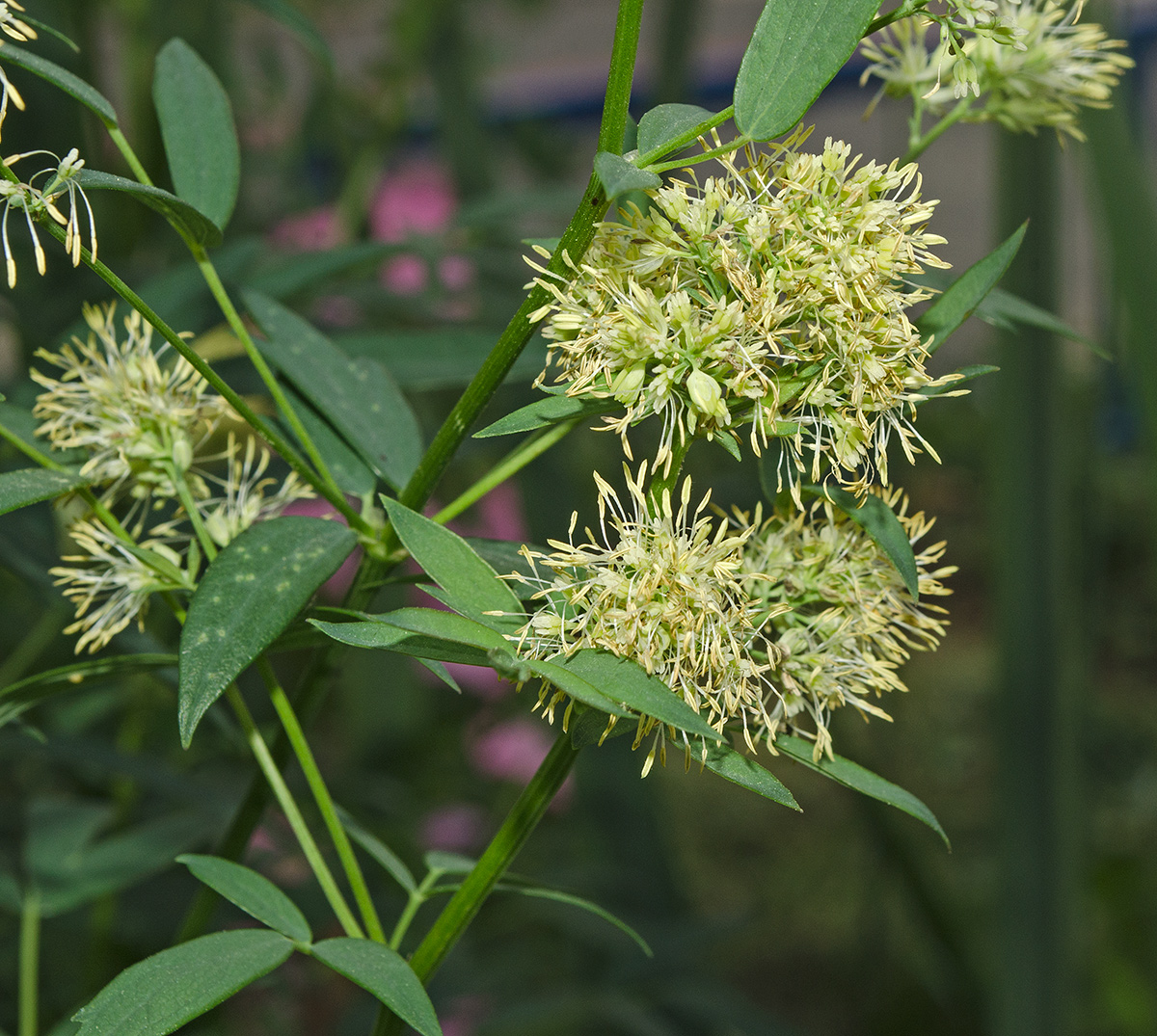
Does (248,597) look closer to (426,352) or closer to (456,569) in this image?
(456,569)

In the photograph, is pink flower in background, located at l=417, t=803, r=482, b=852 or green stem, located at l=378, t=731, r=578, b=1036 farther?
pink flower in background, located at l=417, t=803, r=482, b=852

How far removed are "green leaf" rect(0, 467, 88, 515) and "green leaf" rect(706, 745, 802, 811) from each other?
0.13 m

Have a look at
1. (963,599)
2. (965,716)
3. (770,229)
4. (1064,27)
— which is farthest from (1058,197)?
(963,599)

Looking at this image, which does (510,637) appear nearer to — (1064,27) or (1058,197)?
(1064,27)

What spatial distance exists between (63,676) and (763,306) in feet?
0.53

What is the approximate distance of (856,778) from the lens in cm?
21

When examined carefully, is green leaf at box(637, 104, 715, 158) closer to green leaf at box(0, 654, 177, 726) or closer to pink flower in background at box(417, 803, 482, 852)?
green leaf at box(0, 654, 177, 726)

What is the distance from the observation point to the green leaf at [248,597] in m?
0.19

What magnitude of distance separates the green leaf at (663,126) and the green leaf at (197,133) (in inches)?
4.4

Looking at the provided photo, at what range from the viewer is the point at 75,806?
0.39 meters

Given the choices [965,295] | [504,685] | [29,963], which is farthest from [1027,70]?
[504,685]

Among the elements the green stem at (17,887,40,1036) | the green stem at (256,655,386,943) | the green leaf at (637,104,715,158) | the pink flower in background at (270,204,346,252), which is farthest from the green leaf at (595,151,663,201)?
the pink flower in background at (270,204,346,252)

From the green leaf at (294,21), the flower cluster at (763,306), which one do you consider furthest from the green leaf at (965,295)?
the green leaf at (294,21)

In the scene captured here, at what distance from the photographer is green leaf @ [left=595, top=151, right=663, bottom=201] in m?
0.16
